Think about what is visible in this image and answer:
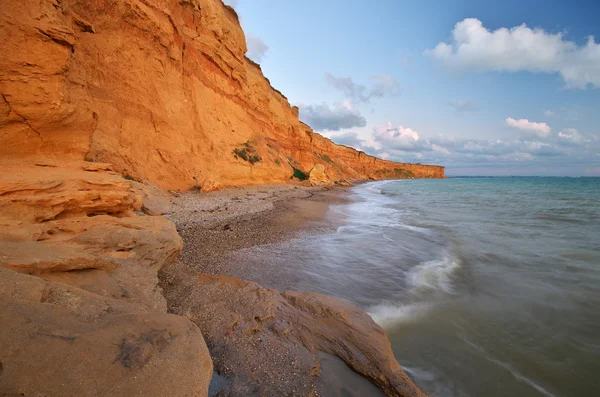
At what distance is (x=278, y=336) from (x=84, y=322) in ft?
5.52

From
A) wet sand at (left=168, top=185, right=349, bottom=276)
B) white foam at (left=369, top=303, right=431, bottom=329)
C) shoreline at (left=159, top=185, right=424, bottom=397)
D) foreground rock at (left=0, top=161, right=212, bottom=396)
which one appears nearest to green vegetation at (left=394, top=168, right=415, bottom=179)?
wet sand at (left=168, top=185, right=349, bottom=276)

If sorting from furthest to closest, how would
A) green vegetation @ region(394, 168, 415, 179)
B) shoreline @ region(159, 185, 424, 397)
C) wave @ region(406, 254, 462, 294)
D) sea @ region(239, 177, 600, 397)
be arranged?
green vegetation @ region(394, 168, 415, 179)
wave @ region(406, 254, 462, 294)
sea @ region(239, 177, 600, 397)
shoreline @ region(159, 185, 424, 397)

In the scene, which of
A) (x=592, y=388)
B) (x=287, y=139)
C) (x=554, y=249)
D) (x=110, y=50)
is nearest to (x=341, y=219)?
(x=554, y=249)

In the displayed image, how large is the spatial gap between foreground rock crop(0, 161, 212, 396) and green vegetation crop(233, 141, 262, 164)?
15.8 m

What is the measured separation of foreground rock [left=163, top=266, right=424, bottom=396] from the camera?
2295 mm

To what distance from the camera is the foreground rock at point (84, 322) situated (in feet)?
4.56

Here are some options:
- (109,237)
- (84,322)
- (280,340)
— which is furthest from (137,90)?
(280,340)

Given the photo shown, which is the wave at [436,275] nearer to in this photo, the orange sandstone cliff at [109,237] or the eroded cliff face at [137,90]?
the orange sandstone cliff at [109,237]

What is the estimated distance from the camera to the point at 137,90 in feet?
41.3

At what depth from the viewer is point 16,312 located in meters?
1.59

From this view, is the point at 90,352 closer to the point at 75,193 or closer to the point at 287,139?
the point at 75,193

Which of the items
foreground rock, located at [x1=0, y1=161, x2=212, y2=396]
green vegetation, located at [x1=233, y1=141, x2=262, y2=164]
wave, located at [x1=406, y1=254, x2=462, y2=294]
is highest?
green vegetation, located at [x1=233, y1=141, x2=262, y2=164]

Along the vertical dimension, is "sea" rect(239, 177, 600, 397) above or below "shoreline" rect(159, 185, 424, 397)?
below

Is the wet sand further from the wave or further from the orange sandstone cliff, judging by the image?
the wave
